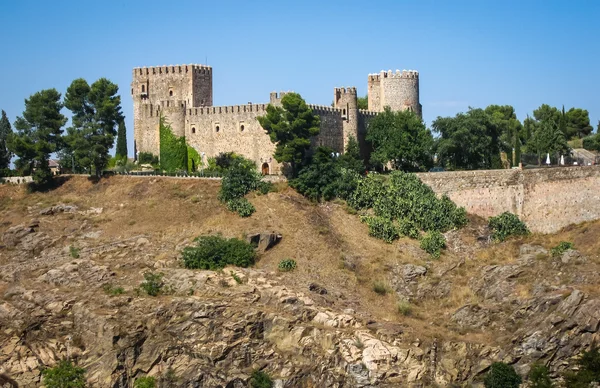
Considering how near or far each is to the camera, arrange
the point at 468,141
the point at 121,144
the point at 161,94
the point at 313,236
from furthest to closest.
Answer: the point at 121,144
the point at 161,94
the point at 468,141
the point at 313,236

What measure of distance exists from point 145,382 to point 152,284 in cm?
609

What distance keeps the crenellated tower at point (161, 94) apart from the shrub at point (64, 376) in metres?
26.1

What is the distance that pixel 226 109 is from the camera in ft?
255

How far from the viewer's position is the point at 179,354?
186 ft

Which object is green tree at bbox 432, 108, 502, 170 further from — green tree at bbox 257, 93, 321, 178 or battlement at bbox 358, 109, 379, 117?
green tree at bbox 257, 93, 321, 178

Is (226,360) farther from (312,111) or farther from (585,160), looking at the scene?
(585,160)

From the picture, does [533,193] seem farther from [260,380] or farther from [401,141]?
[260,380]

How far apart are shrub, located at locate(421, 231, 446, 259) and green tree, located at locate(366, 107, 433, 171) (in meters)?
10.9

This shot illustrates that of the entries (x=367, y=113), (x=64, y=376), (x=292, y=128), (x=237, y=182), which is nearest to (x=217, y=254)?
(x=237, y=182)

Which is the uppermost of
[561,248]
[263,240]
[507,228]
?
[507,228]

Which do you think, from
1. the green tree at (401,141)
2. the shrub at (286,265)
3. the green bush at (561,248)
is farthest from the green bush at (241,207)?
the green bush at (561,248)

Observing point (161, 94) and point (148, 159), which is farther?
point (161, 94)

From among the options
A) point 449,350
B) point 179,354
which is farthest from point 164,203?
point 449,350

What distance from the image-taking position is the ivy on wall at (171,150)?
77.8m
